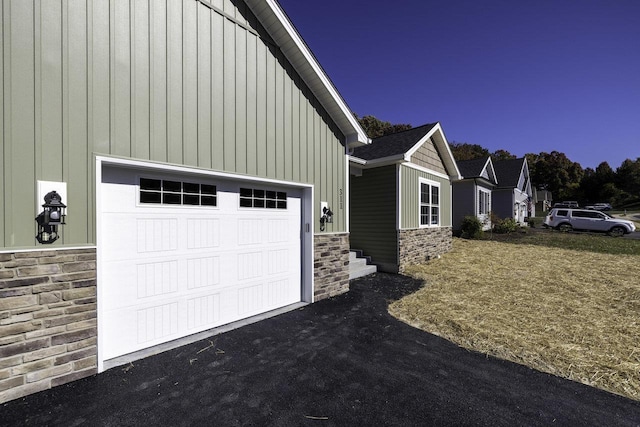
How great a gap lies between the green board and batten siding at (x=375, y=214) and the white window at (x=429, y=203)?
1796 mm

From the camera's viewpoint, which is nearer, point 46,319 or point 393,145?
point 46,319

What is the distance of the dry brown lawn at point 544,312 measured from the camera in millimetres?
3484

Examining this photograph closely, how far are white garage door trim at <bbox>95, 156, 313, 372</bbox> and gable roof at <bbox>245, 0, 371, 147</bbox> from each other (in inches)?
71.0

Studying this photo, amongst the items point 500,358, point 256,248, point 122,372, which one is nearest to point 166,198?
point 256,248

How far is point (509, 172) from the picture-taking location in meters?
23.1

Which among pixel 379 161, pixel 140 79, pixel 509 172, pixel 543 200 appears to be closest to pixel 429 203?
pixel 379 161

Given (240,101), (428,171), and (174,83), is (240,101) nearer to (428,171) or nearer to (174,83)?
(174,83)

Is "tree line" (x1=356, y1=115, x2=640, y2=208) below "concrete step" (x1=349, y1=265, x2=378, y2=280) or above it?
above

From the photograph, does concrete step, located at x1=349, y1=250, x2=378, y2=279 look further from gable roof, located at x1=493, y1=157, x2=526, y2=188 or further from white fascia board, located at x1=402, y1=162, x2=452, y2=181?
gable roof, located at x1=493, y1=157, x2=526, y2=188

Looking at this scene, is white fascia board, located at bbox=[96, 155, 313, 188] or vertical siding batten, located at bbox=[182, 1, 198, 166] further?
vertical siding batten, located at bbox=[182, 1, 198, 166]

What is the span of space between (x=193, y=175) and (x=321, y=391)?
337 cm

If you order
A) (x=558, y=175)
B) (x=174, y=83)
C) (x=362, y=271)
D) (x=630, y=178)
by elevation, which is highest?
(x=558, y=175)

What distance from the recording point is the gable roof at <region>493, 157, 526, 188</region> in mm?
21844

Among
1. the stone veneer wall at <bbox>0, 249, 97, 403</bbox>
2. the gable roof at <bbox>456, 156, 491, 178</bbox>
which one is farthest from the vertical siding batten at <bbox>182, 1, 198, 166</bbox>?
the gable roof at <bbox>456, 156, 491, 178</bbox>
